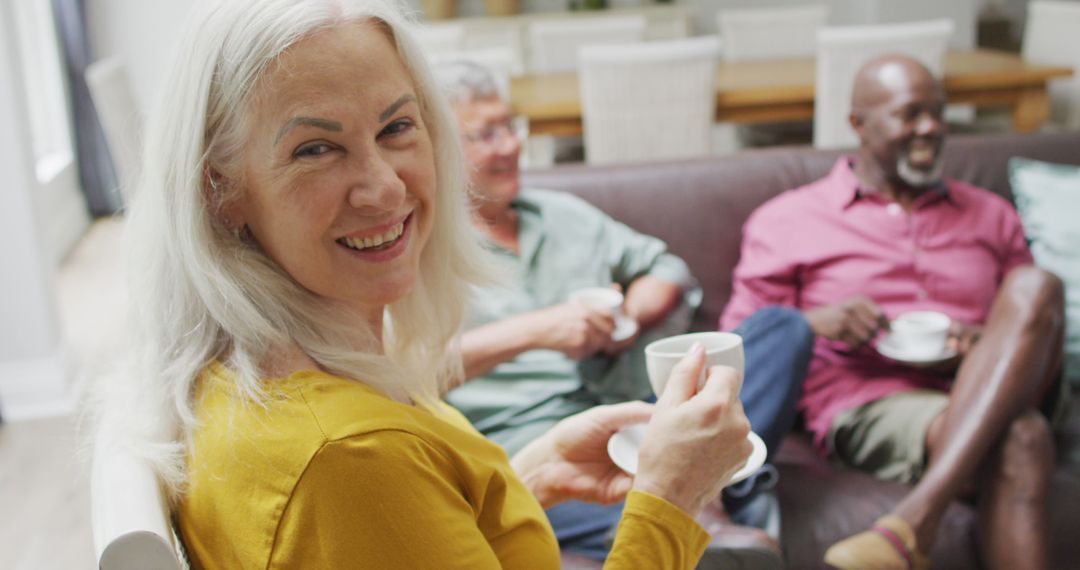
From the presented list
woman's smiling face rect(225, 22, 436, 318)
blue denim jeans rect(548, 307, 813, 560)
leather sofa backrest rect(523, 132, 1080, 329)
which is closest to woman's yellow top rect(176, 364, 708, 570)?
woman's smiling face rect(225, 22, 436, 318)

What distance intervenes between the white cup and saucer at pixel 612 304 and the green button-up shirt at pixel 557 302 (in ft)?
0.33

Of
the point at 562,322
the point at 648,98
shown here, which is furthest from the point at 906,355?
the point at 648,98

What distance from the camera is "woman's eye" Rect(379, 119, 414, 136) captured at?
3.25ft

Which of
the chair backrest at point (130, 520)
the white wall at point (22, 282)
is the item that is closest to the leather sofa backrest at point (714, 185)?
the chair backrest at point (130, 520)

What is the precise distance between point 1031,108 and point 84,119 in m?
4.22

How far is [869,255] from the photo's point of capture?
2174 mm

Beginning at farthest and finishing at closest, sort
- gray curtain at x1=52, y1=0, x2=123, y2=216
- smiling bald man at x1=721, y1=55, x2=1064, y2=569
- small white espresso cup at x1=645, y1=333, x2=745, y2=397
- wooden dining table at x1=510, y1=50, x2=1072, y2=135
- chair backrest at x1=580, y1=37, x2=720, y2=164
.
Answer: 1. gray curtain at x1=52, y1=0, x2=123, y2=216
2. wooden dining table at x1=510, y1=50, x2=1072, y2=135
3. chair backrest at x1=580, y1=37, x2=720, y2=164
4. smiling bald man at x1=721, y1=55, x2=1064, y2=569
5. small white espresso cup at x1=645, y1=333, x2=745, y2=397

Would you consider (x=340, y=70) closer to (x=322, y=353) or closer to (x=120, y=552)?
(x=322, y=353)

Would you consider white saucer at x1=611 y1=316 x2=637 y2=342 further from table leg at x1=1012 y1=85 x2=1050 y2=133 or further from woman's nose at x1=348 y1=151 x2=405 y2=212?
table leg at x1=1012 y1=85 x2=1050 y2=133

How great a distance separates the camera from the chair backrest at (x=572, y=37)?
15.4 ft

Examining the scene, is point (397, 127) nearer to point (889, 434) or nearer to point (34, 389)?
point (889, 434)

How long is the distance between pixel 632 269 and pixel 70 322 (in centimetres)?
265

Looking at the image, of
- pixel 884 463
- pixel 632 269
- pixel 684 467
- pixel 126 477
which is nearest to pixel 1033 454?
pixel 884 463

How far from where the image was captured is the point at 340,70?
3.05 ft
